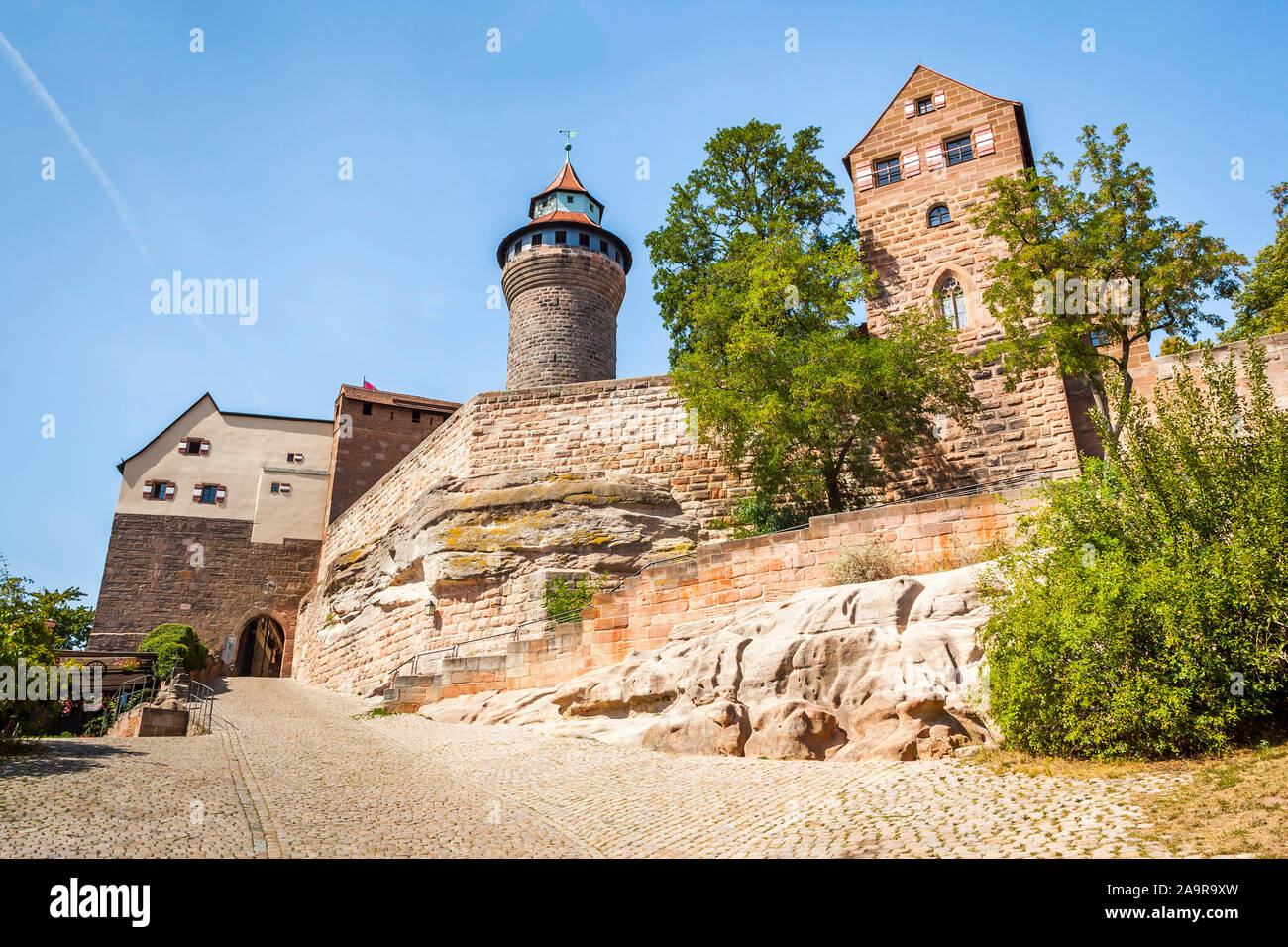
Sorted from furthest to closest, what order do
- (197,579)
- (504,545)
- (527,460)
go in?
1. (197,579)
2. (527,460)
3. (504,545)

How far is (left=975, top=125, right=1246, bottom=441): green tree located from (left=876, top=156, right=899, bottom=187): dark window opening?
4.77 m

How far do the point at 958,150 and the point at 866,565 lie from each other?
42.0 ft

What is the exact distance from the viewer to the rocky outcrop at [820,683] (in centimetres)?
931

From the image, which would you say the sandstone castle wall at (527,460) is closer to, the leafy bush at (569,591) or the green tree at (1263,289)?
the leafy bush at (569,591)

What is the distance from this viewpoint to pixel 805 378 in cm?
1594

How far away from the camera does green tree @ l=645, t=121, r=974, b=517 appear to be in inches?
636

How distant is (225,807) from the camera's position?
7.14m

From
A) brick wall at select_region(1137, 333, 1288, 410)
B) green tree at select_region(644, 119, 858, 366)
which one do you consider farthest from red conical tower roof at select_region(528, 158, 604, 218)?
brick wall at select_region(1137, 333, 1288, 410)

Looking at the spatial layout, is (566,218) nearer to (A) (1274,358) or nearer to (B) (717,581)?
(B) (717,581)

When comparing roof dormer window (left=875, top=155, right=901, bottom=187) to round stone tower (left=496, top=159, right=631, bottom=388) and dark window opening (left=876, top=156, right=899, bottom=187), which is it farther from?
round stone tower (left=496, top=159, right=631, bottom=388)

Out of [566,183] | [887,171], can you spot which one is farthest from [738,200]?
[566,183]
